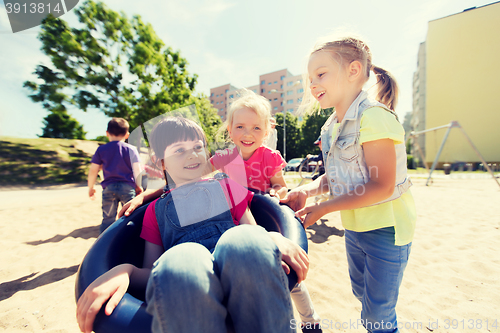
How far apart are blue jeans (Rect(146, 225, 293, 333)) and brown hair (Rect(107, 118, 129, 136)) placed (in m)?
2.72

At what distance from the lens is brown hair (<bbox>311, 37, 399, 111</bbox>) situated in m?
1.13

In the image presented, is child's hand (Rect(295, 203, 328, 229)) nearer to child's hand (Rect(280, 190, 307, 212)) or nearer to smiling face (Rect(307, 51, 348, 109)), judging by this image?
child's hand (Rect(280, 190, 307, 212))

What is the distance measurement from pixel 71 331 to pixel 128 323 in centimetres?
142

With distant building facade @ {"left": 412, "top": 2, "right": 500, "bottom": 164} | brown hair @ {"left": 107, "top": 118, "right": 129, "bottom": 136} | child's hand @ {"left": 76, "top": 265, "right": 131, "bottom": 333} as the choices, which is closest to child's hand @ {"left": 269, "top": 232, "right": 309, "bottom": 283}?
child's hand @ {"left": 76, "top": 265, "right": 131, "bottom": 333}

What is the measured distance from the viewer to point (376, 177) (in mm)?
1027

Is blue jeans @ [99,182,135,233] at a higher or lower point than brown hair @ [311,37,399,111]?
lower

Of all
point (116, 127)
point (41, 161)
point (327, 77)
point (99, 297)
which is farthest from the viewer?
point (41, 161)

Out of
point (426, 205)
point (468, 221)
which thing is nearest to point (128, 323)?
point (468, 221)

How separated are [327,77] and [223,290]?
1015 millimetres

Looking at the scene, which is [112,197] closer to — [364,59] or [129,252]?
[129,252]

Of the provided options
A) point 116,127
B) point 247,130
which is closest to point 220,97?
point 116,127

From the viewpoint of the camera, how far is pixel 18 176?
A: 882 centimetres

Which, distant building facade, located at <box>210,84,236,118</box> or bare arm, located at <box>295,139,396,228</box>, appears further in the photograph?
distant building facade, located at <box>210,84,236,118</box>

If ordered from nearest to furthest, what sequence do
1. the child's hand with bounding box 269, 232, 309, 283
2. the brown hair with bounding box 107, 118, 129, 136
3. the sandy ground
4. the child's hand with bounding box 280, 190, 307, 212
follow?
1. the child's hand with bounding box 269, 232, 309, 283
2. the child's hand with bounding box 280, 190, 307, 212
3. the sandy ground
4. the brown hair with bounding box 107, 118, 129, 136
